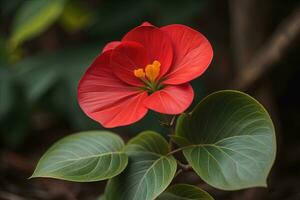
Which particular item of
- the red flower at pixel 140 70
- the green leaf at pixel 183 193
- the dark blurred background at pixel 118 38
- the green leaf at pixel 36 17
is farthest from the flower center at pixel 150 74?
the green leaf at pixel 36 17

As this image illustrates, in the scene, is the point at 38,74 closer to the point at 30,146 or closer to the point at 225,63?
the point at 30,146

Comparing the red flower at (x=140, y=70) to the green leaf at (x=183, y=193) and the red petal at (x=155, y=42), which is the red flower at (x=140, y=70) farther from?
the green leaf at (x=183, y=193)

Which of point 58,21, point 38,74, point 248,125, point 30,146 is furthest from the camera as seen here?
point 58,21

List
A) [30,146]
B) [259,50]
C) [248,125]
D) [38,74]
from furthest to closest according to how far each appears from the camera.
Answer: [30,146]
[38,74]
[259,50]
[248,125]

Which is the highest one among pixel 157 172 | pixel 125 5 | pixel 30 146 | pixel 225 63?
pixel 157 172

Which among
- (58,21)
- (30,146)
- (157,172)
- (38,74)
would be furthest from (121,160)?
(58,21)

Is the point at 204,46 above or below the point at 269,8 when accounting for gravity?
above

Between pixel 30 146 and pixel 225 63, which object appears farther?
pixel 30 146
